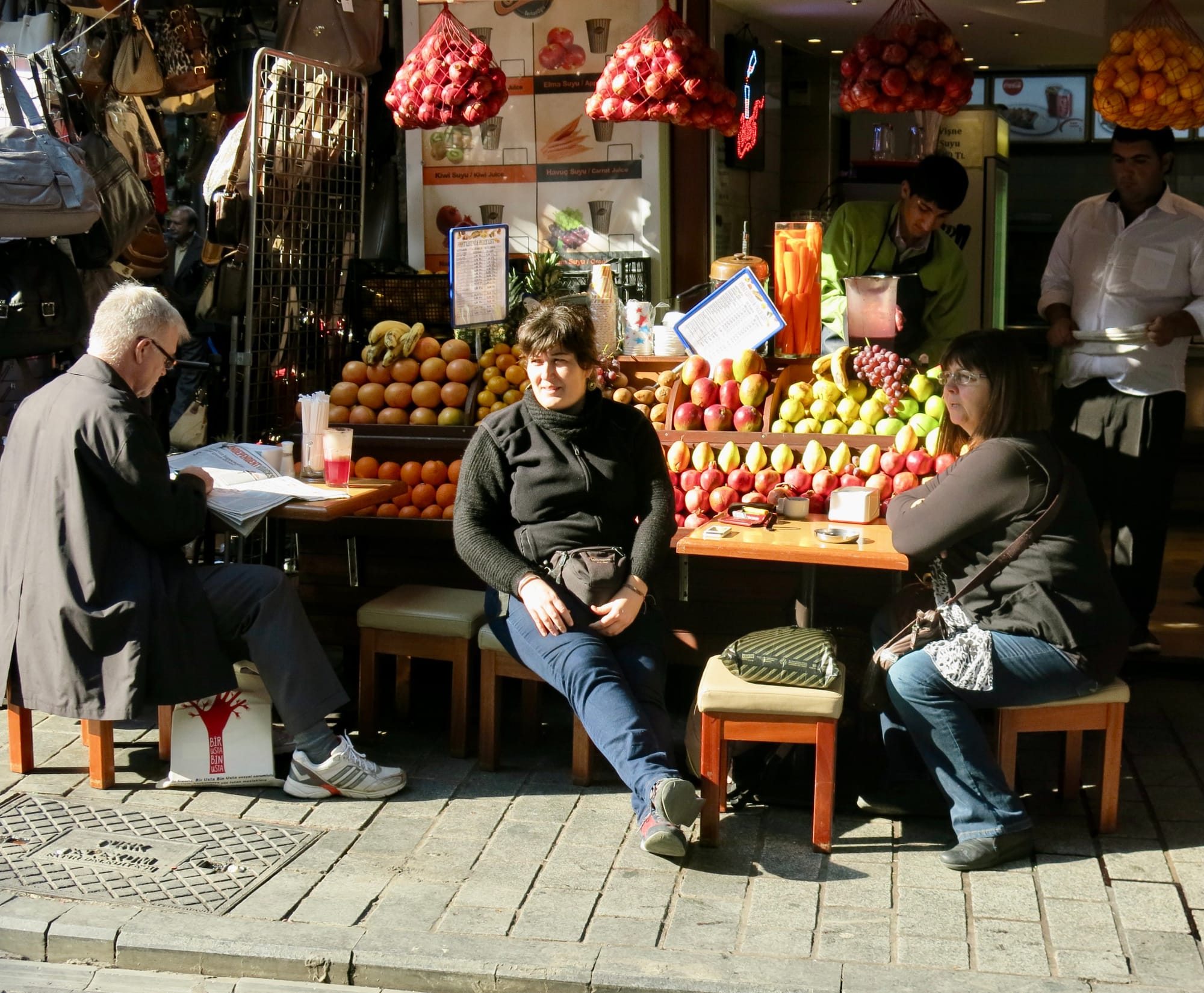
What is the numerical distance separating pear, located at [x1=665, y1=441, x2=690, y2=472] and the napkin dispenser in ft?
2.13

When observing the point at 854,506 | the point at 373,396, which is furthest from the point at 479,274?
A: the point at 854,506

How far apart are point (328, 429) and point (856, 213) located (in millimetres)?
2619

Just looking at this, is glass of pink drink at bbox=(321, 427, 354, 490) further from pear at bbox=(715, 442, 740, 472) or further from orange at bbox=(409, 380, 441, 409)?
pear at bbox=(715, 442, 740, 472)

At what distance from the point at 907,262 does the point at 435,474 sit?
235cm

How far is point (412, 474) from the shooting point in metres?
5.65

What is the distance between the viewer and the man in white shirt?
17.9ft

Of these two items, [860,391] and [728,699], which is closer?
[728,699]

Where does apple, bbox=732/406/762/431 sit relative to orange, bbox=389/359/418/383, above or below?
below

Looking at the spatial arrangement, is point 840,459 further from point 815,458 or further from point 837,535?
point 837,535

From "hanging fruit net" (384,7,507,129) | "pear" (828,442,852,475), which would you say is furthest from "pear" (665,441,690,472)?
"hanging fruit net" (384,7,507,129)

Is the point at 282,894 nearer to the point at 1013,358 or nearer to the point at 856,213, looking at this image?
the point at 1013,358

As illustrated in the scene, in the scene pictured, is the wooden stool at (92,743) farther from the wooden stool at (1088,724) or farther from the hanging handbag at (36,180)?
the wooden stool at (1088,724)

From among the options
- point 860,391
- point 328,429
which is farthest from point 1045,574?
point 328,429

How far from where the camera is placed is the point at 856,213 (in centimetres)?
621
